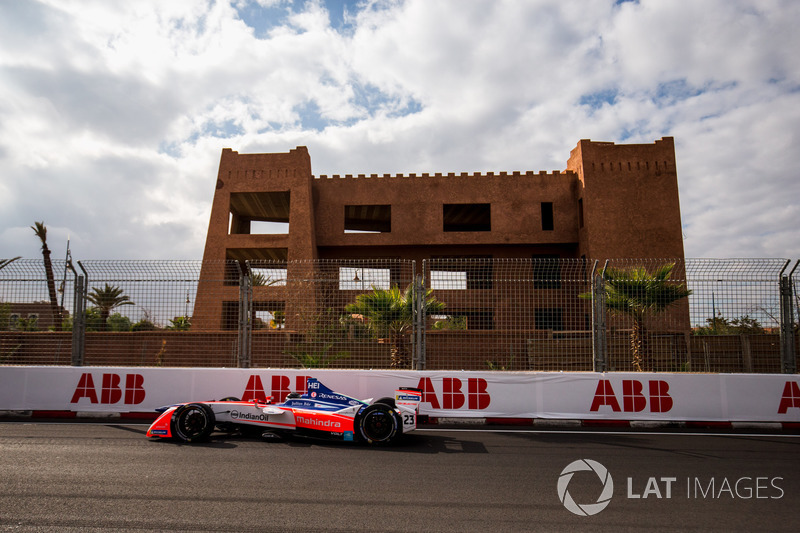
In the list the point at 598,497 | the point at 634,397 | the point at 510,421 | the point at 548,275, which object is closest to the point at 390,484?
the point at 598,497

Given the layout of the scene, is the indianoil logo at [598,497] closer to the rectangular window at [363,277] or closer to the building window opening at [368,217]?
the rectangular window at [363,277]

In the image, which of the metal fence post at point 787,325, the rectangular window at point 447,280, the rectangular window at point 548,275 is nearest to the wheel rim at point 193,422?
the rectangular window at point 447,280

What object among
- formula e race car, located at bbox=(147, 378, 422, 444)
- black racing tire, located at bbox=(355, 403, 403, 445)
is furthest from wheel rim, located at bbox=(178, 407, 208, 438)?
black racing tire, located at bbox=(355, 403, 403, 445)

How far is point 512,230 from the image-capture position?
27.5 metres

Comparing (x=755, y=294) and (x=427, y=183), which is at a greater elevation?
(x=427, y=183)

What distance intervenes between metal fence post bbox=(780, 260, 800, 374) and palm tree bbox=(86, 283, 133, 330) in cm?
1143

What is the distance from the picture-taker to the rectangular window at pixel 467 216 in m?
29.9

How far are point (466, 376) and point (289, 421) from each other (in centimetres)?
343

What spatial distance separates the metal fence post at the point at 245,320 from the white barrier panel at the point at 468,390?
0.96 ft

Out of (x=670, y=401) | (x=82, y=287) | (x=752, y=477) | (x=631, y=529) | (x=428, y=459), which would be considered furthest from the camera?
(x=82, y=287)

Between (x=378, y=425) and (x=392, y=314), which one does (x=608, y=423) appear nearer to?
(x=378, y=425)

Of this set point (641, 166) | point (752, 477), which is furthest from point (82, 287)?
point (641, 166)

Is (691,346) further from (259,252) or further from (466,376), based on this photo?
(259,252)

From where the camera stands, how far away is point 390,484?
5.41m
